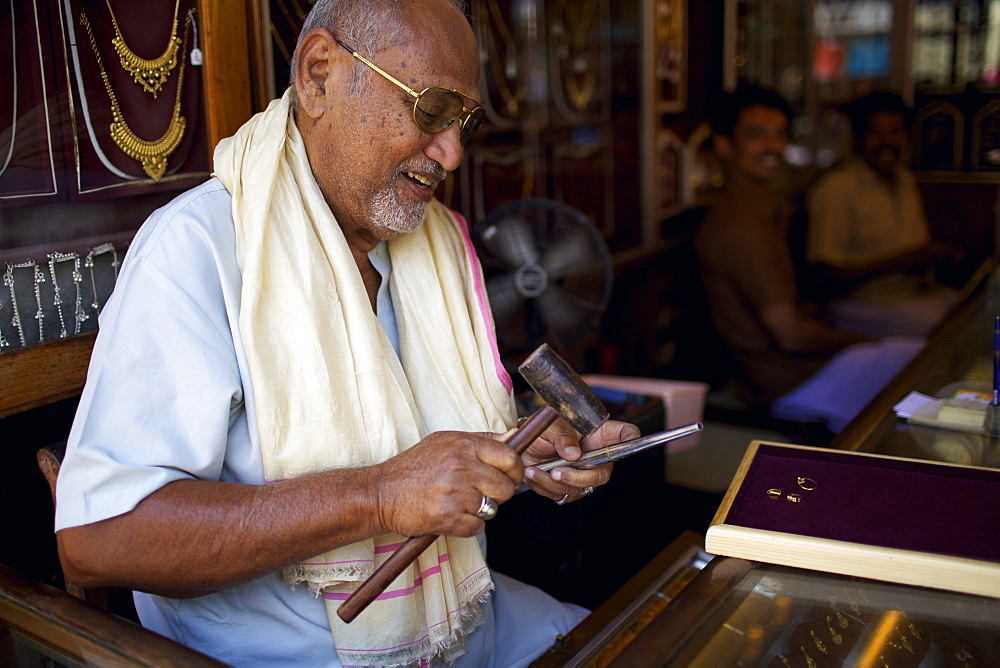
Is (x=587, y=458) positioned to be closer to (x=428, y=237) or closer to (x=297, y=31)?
(x=428, y=237)

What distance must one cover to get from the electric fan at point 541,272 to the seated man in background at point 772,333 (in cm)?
156

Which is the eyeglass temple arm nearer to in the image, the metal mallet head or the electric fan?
the metal mallet head

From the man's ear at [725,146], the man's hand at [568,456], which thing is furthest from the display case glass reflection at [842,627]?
the man's ear at [725,146]

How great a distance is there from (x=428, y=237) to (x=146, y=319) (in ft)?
2.61

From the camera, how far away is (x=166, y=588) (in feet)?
4.53

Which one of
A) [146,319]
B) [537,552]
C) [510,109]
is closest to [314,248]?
[146,319]

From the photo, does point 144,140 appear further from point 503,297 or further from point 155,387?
point 503,297

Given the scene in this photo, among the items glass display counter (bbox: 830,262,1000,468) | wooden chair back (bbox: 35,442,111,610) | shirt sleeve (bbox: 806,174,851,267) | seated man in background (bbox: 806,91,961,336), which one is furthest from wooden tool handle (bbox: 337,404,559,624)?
shirt sleeve (bbox: 806,174,851,267)

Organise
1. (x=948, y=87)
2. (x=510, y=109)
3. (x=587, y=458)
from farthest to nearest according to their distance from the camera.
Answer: (x=948, y=87) → (x=510, y=109) → (x=587, y=458)

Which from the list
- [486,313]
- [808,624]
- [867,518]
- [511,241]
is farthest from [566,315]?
[808,624]

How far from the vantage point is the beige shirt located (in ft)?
18.5

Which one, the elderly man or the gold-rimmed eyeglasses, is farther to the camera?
the gold-rimmed eyeglasses

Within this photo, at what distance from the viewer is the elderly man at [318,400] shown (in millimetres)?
1354

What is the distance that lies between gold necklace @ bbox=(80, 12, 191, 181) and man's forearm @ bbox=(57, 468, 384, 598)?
3.24ft
